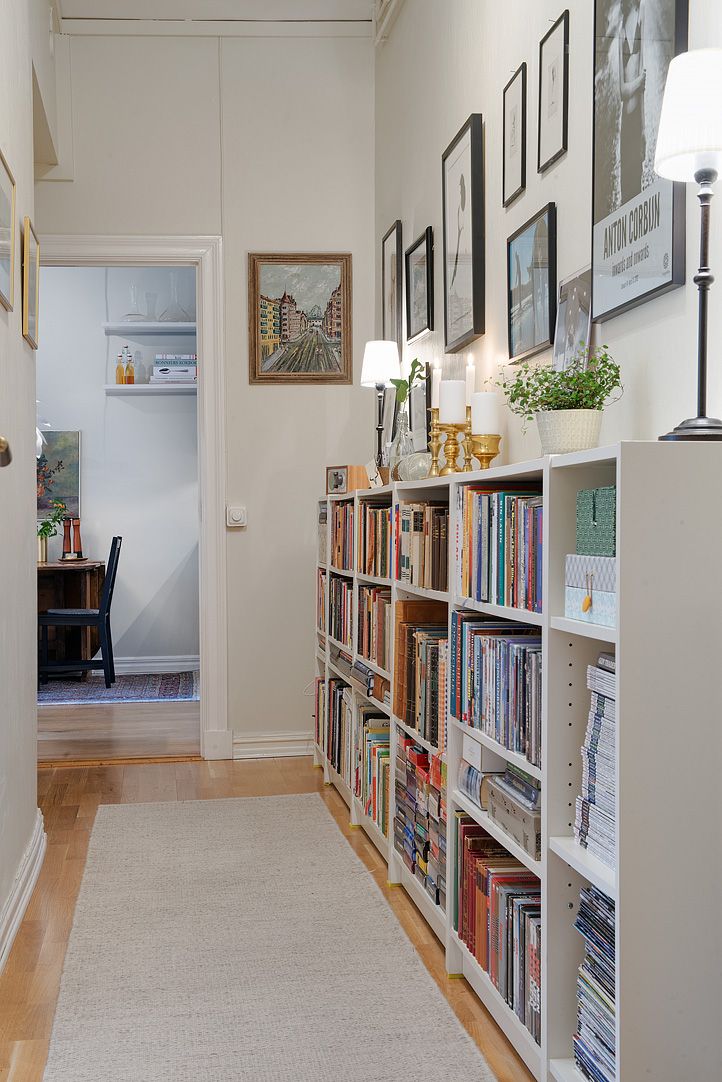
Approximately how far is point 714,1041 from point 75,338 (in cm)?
686

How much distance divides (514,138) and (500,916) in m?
1.99

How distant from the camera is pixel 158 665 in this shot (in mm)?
7562

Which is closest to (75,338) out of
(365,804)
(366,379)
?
(366,379)

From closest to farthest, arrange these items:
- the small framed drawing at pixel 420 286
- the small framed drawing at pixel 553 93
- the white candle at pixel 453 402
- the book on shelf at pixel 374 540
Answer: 1. the small framed drawing at pixel 553 93
2. the white candle at pixel 453 402
3. the book on shelf at pixel 374 540
4. the small framed drawing at pixel 420 286

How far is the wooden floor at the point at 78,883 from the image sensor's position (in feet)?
7.18

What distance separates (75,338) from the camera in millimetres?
7547

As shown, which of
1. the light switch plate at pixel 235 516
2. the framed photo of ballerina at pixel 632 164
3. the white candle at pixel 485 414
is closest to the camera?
the framed photo of ballerina at pixel 632 164

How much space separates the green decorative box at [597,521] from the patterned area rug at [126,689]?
4.94 metres

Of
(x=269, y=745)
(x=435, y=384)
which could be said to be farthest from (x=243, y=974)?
(x=269, y=745)

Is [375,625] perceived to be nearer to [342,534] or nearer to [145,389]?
[342,534]

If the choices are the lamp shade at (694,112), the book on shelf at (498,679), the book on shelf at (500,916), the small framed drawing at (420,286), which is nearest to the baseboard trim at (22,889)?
the book on shelf at (500,916)

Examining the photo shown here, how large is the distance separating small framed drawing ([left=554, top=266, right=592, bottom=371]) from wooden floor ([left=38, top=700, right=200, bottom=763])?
3155 millimetres

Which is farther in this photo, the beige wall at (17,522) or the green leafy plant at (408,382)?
the green leafy plant at (408,382)

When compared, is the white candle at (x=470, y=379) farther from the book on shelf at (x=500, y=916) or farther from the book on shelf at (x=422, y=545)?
the book on shelf at (x=500, y=916)
